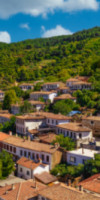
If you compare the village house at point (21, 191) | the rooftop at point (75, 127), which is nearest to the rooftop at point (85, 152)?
the rooftop at point (75, 127)

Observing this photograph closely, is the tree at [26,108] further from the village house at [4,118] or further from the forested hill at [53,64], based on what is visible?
the forested hill at [53,64]

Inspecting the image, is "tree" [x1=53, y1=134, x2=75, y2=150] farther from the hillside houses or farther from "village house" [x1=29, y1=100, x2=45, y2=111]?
"village house" [x1=29, y1=100, x2=45, y2=111]

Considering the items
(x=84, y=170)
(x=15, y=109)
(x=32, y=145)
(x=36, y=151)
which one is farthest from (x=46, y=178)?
(x=15, y=109)

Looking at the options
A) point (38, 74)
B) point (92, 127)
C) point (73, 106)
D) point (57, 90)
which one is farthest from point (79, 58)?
point (92, 127)

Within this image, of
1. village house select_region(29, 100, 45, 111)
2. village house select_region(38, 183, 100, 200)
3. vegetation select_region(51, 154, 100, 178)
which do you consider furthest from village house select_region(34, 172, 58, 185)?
village house select_region(29, 100, 45, 111)

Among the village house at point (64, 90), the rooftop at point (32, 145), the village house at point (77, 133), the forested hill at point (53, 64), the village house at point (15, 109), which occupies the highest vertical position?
the forested hill at point (53, 64)

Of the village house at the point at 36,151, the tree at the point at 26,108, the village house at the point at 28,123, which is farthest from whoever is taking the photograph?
the tree at the point at 26,108

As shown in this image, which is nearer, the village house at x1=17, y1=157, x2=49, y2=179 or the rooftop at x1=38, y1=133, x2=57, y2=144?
the village house at x1=17, y1=157, x2=49, y2=179
